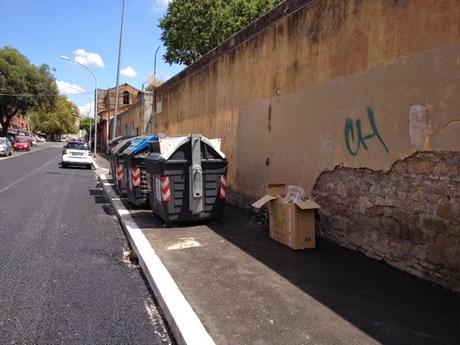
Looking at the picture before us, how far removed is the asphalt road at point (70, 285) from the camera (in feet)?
14.4

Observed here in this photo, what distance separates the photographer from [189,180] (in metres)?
8.78

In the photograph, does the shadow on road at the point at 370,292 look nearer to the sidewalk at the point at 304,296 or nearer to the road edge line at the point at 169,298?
the sidewalk at the point at 304,296

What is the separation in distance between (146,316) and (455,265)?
3.01 metres

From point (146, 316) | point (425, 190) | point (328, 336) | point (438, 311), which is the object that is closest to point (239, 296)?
point (146, 316)

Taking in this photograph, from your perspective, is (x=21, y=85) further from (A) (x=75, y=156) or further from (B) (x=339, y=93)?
(B) (x=339, y=93)

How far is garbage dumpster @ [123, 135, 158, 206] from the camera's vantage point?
11414 mm

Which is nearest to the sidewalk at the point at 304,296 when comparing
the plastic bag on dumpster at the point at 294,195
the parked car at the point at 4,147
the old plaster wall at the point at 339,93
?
the old plaster wall at the point at 339,93

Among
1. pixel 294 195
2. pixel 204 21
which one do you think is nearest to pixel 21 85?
pixel 204 21

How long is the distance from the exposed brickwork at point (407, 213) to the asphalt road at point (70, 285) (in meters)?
2.80

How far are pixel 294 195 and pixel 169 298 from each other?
2865mm

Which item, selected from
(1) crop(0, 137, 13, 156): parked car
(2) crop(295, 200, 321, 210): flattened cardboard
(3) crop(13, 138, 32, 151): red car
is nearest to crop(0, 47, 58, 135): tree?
(3) crop(13, 138, 32, 151): red car

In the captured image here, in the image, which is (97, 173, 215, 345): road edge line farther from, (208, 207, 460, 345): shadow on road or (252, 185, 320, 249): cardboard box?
(252, 185, 320, 249): cardboard box

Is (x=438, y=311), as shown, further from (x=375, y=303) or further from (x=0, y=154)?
(x=0, y=154)

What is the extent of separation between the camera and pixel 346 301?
4891 millimetres
